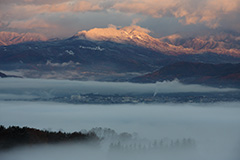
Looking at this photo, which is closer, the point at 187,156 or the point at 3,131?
the point at 3,131

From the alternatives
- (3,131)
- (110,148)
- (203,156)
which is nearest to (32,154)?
(3,131)

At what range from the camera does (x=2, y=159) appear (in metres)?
106

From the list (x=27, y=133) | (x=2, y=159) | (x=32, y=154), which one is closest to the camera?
(x=2, y=159)

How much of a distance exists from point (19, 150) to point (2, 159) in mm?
7231

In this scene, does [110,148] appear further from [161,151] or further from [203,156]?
[203,156]

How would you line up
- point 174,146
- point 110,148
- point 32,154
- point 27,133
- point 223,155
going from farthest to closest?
point 174,146, point 223,155, point 110,148, point 27,133, point 32,154

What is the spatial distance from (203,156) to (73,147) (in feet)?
229

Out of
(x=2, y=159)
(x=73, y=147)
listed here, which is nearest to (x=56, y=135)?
(x=73, y=147)

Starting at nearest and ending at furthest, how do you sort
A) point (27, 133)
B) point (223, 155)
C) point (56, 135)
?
point (27, 133), point (56, 135), point (223, 155)

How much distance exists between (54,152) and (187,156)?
203ft

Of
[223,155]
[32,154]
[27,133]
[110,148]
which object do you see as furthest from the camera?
[223,155]

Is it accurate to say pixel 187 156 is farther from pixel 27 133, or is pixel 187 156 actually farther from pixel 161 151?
pixel 27 133

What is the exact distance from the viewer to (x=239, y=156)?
17075 cm

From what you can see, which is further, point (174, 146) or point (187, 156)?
point (174, 146)
